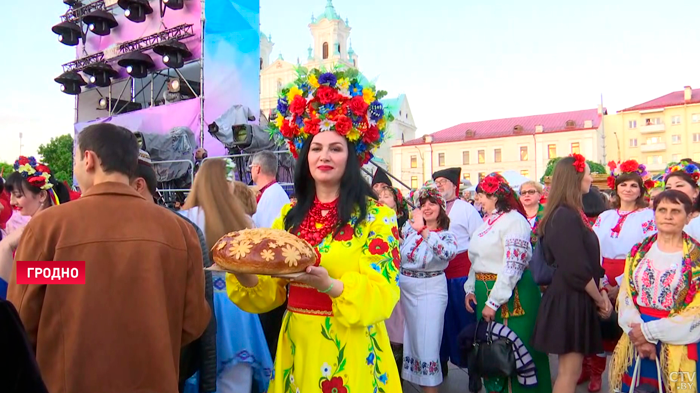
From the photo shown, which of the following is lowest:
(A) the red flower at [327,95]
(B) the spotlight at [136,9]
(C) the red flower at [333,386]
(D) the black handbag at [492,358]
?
(D) the black handbag at [492,358]

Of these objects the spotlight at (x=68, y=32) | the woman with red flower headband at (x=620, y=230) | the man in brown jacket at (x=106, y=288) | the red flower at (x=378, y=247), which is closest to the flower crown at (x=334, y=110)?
the red flower at (x=378, y=247)

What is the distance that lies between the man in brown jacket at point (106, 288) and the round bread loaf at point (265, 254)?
10.3 inches

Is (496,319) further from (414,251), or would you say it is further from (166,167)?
(166,167)

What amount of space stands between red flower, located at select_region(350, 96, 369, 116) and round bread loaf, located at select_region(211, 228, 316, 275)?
0.71 meters

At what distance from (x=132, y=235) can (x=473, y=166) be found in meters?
51.9

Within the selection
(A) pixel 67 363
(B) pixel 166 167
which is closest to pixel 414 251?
(A) pixel 67 363

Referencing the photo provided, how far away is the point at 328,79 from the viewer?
2.38 m

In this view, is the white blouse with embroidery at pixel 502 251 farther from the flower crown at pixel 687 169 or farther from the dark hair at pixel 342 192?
the dark hair at pixel 342 192

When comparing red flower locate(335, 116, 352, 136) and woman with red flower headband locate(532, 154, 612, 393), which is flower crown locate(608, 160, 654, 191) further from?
red flower locate(335, 116, 352, 136)

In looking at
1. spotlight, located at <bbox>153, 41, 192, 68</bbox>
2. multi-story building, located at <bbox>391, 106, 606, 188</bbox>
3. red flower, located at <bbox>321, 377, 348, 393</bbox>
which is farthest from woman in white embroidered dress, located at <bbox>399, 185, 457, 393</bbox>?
multi-story building, located at <bbox>391, 106, 606, 188</bbox>

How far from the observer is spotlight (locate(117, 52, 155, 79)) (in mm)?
15266

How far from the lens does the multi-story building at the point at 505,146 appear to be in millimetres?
48219

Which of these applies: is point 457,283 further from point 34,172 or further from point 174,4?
point 174,4

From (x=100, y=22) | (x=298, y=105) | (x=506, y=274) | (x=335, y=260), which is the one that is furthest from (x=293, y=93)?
(x=100, y=22)
